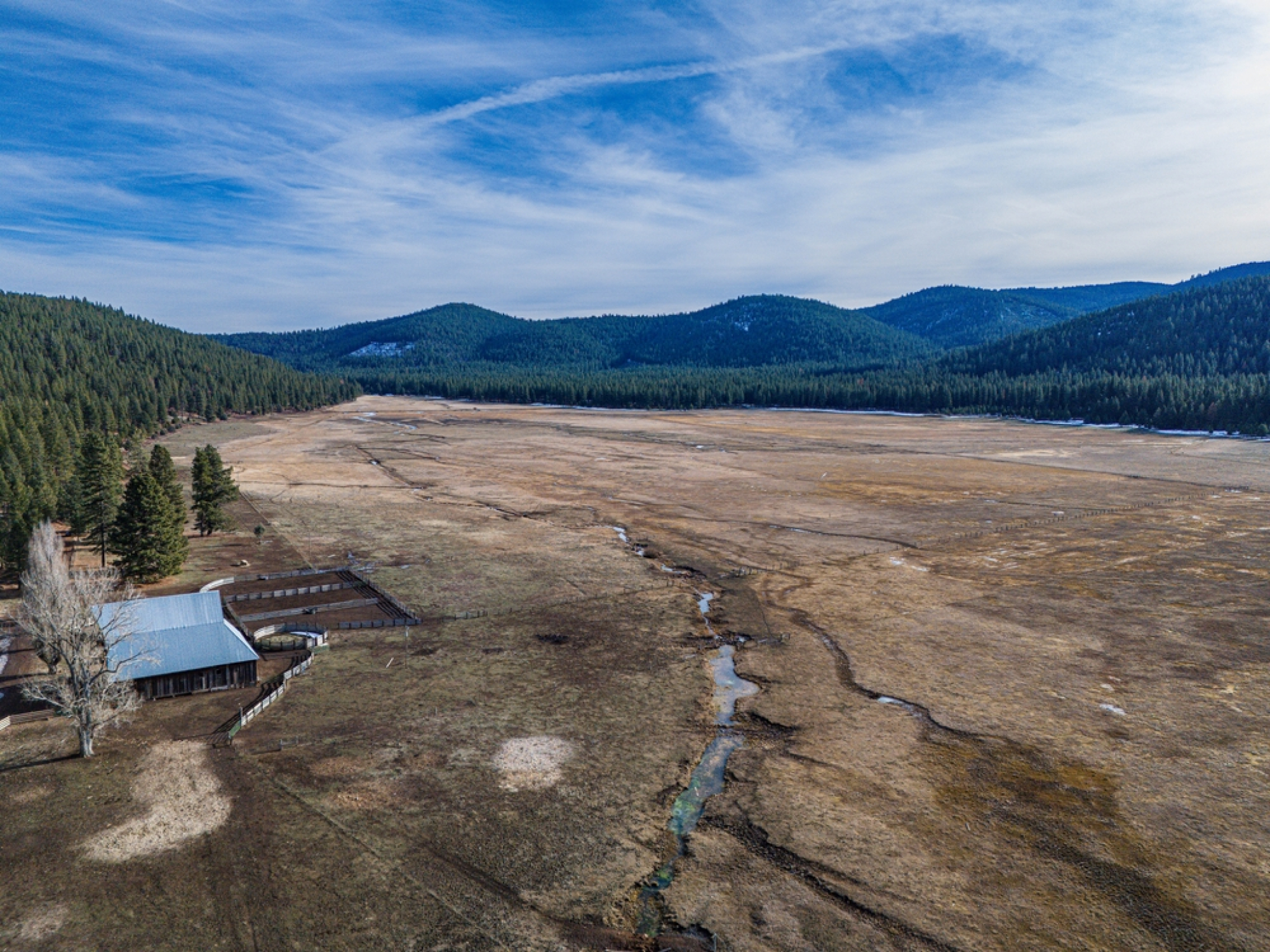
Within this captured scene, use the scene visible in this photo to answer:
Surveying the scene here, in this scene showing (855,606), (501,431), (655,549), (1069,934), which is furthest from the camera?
(501,431)

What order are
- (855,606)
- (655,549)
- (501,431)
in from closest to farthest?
(855,606) < (655,549) < (501,431)

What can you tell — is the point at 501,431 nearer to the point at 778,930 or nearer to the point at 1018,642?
the point at 1018,642

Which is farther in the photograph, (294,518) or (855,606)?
(294,518)

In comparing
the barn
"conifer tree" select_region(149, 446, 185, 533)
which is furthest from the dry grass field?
"conifer tree" select_region(149, 446, 185, 533)

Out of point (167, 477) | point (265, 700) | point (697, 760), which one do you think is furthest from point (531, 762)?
point (167, 477)

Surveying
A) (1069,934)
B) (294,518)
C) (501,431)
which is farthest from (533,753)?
(501,431)

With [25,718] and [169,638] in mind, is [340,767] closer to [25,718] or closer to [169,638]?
[169,638]
